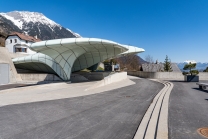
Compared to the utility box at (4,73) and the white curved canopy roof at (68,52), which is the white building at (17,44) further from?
the utility box at (4,73)

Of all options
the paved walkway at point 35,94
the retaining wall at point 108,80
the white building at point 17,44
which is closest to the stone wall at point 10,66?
the paved walkway at point 35,94

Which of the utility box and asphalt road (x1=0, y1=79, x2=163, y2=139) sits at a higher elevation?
the utility box

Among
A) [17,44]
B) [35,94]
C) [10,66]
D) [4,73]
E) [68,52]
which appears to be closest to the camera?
[35,94]

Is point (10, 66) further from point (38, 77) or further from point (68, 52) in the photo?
point (68, 52)

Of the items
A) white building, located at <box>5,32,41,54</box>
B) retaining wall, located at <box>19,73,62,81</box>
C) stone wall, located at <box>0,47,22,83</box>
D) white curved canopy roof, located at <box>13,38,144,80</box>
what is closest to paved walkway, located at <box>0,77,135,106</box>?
white curved canopy roof, located at <box>13,38,144,80</box>

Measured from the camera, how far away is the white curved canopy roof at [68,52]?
16594 mm

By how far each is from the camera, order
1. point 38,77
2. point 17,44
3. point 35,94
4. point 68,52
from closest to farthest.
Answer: point 35,94 < point 68,52 < point 38,77 < point 17,44

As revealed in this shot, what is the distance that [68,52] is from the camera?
66.8 ft

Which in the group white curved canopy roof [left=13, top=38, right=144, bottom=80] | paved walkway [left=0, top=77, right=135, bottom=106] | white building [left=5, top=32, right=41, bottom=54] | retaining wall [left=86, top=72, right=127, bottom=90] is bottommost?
paved walkway [left=0, top=77, right=135, bottom=106]

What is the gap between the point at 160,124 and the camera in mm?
5316

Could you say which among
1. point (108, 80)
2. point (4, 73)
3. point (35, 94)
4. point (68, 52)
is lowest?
point (35, 94)

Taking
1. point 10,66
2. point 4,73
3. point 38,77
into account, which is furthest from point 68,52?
point 10,66

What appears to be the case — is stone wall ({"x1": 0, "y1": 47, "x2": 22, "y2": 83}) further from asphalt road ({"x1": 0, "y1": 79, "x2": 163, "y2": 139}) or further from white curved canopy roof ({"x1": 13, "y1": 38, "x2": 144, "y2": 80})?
asphalt road ({"x1": 0, "y1": 79, "x2": 163, "y2": 139})

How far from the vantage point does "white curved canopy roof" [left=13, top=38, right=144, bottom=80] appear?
54.4 feet
